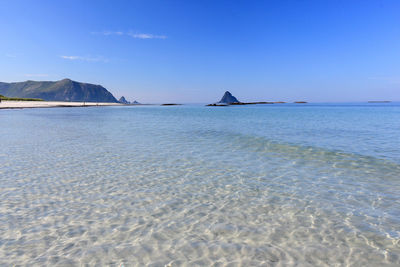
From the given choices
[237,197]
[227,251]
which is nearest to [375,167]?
[237,197]

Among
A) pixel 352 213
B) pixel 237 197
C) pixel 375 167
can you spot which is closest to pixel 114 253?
pixel 237 197

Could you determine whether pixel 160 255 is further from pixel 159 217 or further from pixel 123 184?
pixel 123 184

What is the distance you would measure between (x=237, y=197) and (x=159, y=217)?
3.15 m

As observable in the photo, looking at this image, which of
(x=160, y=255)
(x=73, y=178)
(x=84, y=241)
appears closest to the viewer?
(x=160, y=255)

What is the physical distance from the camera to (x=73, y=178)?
1098 centimetres

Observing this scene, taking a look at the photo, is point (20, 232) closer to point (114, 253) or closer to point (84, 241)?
point (84, 241)

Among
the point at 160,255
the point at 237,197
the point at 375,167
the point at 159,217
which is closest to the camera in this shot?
A: the point at 160,255

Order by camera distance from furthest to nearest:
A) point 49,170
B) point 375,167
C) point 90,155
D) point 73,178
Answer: point 90,155, point 375,167, point 49,170, point 73,178

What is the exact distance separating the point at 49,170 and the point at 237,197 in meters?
9.91

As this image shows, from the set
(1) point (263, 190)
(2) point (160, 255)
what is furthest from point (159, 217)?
(1) point (263, 190)

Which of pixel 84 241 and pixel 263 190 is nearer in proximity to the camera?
pixel 84 241

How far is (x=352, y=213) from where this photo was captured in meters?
7.58

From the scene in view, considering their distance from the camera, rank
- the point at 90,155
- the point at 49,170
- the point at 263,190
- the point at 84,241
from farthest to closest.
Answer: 1. the point at 90,155
2. the point at 49,170
3. the point at 263,190
4. the point at 84,241

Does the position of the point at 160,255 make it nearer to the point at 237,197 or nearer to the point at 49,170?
the point at 237,197
